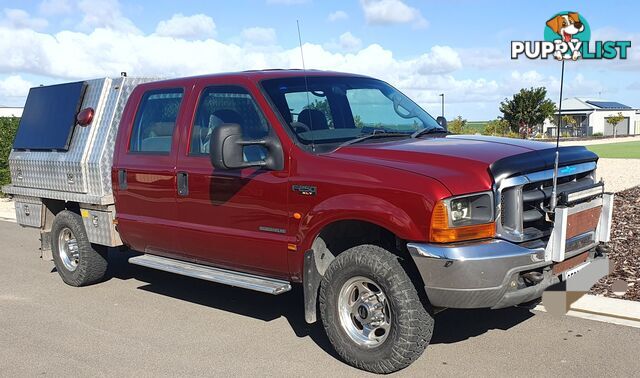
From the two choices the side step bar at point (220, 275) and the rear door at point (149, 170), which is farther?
the rear door at point (149, 170)

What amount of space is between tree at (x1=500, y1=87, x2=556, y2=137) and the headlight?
152 feet

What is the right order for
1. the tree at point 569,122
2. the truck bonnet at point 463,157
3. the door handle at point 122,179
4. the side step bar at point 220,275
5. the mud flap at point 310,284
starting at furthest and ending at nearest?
the tree at point 569,122, the door handle at point 122,179, the side step bar at point 220,275, the mud flap at point 310,284, the truck bonnet at point 463,157

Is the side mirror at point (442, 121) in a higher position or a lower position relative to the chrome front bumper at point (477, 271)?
higher

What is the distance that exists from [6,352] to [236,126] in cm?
264

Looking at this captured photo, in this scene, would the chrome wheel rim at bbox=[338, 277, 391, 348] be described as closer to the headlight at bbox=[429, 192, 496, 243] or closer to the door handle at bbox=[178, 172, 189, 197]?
the headlight at bbox=[429, 192, 496, 243]

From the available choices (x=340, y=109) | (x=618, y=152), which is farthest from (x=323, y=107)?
(x=618, y=152)

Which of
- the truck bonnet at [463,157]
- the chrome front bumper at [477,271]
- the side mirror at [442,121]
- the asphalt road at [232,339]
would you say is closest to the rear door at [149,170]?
the asphalt road at [232,339]

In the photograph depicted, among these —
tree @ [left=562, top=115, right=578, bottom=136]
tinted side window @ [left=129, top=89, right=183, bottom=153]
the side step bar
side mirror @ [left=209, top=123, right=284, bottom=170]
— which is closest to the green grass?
tinted side window @ [left=129, top=89, right=183, bottom=153]

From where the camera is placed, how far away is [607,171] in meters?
17.8

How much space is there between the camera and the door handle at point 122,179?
21.0 ft

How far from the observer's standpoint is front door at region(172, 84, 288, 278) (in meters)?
5.12

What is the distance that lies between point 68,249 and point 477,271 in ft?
17.1

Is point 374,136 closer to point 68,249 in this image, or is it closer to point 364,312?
point 364,312

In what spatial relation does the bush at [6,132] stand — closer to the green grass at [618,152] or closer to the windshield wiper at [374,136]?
the windshield wiper at [374,136]
